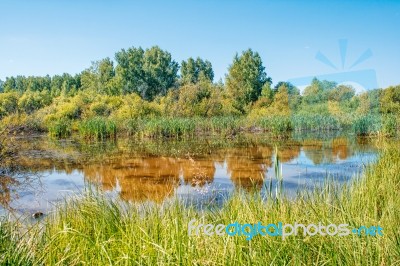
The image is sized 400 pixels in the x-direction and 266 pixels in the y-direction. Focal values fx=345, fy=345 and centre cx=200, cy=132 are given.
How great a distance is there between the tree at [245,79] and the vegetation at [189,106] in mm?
103

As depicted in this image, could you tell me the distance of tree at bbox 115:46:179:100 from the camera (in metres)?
45.2

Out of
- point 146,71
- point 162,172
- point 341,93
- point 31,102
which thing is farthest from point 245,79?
point 162,172

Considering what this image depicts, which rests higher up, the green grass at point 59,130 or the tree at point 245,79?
the tree at point 245,79

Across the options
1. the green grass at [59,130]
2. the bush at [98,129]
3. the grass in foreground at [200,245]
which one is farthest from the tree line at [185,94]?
the grass in foreground at [200,245]

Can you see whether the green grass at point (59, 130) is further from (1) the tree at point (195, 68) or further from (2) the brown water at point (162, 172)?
(1) the tree at point (195, 68)

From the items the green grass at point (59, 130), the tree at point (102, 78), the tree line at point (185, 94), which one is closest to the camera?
the green grass at point (59, 130)

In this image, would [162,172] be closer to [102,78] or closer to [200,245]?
[200,245]

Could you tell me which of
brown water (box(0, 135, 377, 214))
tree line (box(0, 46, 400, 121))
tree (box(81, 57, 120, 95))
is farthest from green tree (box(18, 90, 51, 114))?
brown water (box(0, 135, 377, 214))

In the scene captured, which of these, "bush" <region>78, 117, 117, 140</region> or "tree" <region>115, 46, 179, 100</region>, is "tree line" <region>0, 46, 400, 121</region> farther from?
"bush" <region>78, 117, 117, 140</region>

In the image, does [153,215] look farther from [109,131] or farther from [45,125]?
[45,125]

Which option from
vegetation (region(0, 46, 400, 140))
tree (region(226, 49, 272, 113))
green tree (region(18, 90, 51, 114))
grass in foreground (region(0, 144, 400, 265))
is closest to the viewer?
grass in foreground (region(0, 144, 400, 265))

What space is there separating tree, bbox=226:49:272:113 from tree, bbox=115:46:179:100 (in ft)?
34.3

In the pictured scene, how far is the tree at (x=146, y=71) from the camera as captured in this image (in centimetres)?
4522

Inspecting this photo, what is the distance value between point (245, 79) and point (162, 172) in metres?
29.9
